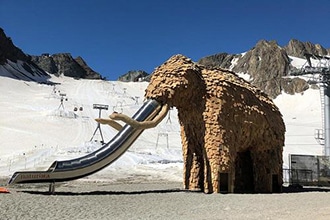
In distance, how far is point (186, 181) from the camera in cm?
1780

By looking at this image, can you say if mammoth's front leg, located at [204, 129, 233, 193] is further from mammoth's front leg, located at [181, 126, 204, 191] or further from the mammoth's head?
the mammoth's head

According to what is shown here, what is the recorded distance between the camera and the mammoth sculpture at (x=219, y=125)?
640 inches

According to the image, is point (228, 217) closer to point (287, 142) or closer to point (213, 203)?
point (213, 203)

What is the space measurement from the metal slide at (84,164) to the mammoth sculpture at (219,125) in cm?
56

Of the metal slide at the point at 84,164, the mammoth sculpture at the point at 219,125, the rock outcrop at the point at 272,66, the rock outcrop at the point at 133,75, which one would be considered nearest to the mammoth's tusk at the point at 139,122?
the mammoth sculpture at the point at 219,125

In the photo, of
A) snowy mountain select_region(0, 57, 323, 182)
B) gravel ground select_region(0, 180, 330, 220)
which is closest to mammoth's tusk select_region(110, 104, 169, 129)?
gravel ground select_region(0, 180, 330, 220)

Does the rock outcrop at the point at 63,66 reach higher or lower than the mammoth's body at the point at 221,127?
higher

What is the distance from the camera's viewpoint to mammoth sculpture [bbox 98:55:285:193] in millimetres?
16250

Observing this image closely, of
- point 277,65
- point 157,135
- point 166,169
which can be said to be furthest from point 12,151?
point 277,65

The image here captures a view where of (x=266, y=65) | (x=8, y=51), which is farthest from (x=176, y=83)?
(x=8, y=51)

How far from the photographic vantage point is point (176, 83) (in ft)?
53.6

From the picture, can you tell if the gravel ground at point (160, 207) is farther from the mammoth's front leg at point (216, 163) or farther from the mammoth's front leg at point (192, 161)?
the mammoth's front leg at point (192, 161)

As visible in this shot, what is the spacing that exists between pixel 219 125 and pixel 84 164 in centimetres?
533

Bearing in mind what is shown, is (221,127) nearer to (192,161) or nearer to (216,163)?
(216,163)
